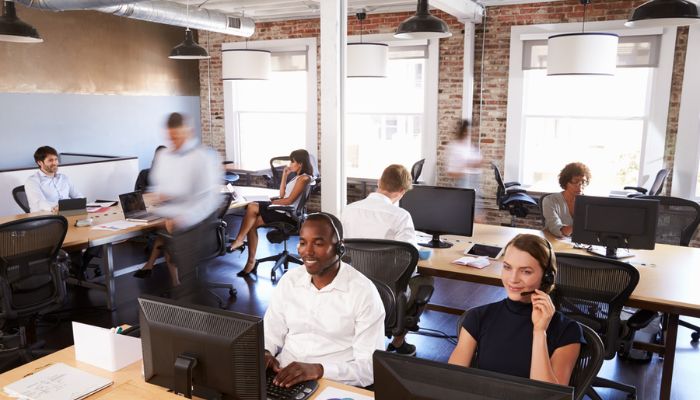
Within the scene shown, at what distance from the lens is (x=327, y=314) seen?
Result: 7.50 ft

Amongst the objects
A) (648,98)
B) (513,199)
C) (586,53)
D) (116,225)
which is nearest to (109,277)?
(116,225)

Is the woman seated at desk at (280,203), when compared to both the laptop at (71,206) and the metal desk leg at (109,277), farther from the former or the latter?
the laptop at (71,206)

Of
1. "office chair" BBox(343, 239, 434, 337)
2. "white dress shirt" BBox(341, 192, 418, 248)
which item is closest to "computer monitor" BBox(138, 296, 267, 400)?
"office chair" BBox(343, 239, 434, 337)

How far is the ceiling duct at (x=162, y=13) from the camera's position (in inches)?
196

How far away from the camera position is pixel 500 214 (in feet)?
25.0

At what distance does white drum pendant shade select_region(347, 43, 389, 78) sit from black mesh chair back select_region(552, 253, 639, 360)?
466 centimetres

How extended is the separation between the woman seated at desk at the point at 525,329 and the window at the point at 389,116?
599 cm

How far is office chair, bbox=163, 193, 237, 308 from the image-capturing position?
4.29 metres

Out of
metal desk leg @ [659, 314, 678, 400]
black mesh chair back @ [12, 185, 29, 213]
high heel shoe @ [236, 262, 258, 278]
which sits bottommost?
high heel shoe @ [236, 262, 258, 278]

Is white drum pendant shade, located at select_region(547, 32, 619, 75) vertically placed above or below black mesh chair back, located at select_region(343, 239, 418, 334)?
above

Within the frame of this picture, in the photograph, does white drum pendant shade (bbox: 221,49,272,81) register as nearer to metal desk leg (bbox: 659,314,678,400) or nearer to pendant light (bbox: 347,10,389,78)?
pendant light (bbox: 347,10,389,78)

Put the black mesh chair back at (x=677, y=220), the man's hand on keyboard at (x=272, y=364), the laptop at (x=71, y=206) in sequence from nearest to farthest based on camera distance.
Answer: the man's hand on keyboard at (x=272, y=364)
the black mesh chair back at (x=677, y=220)
the laptop at (x=71, y=206)

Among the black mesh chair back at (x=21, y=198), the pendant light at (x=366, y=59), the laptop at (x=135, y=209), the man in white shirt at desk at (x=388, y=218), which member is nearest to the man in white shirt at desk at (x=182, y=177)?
the laptop at (x=135, y=209)

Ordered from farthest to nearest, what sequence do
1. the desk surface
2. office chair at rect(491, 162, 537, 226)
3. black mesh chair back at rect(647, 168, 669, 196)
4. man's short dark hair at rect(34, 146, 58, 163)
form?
office chair at rect(491, 162, 537, 226) < black mesh chair back at rect(647, 168, 669, 196) < man's short dark hair at rect(34, 146, 58, 163) < the desk surface
